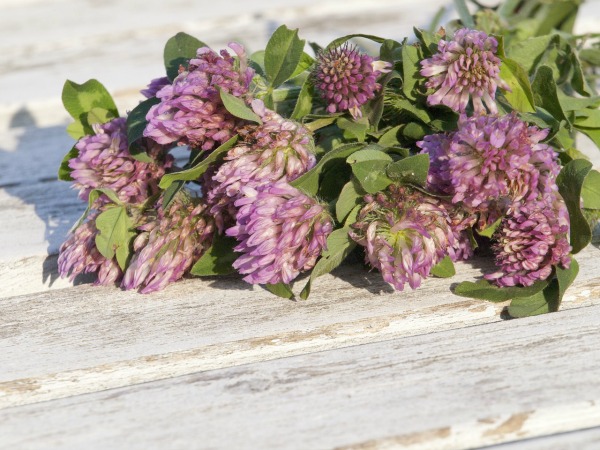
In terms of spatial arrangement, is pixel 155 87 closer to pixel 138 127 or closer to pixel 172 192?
pixel 138 127

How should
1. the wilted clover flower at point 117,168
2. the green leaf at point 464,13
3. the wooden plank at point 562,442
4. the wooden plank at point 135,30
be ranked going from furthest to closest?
the wooden plank at point 135,30 < the green leaf at point 464,13 < the wilted clover flower at point 117,168 < the wooden plank at point 562,442

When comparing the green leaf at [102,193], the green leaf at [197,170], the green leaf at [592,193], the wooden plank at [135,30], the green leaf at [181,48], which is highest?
the wooden plank at [135,30]

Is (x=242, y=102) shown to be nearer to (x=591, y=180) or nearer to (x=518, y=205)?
(x=518, y=205)

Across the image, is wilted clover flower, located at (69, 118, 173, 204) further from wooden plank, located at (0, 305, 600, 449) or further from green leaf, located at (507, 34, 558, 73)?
A: green leaf, located at (507, 34, 558, 73)

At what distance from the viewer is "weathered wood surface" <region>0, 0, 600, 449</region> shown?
84 centimetres

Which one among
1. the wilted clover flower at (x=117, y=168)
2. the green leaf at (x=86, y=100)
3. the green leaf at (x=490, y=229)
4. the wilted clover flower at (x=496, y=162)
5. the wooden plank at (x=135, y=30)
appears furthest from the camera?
the wooden plank at (x=135, y=30)

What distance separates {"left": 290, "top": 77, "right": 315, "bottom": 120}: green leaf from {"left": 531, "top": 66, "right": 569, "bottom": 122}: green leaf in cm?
30

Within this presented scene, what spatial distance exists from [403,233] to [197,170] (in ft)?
0.87

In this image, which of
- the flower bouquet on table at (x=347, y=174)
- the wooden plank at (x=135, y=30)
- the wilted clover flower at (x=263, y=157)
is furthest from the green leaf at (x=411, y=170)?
the wooden plank at (x=135, y=30)

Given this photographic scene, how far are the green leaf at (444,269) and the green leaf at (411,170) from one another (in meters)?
0.12

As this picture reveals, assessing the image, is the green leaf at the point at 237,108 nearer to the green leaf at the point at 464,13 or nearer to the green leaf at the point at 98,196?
the green leaf at the point at 98,196

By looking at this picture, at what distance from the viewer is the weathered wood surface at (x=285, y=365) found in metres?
0.84

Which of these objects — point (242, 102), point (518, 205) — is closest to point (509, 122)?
point (518, 205)

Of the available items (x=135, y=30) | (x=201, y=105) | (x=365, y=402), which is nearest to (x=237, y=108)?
(x=201, y=105)
